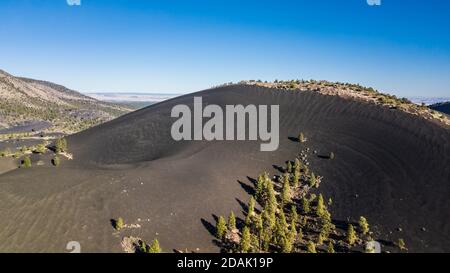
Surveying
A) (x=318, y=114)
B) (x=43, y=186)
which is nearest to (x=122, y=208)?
(x=43, y=186)

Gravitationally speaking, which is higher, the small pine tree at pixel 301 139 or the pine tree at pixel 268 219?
the small pine tree at pixel 301 139

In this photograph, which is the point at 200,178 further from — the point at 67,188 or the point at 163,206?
the point at 67,188

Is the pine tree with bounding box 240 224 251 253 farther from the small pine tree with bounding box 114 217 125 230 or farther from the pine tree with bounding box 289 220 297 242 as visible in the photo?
the small pine tree with bounding box 114 217 125 230

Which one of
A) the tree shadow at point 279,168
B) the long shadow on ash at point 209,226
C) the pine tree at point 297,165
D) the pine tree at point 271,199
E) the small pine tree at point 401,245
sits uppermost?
the pine tree at point 297,165

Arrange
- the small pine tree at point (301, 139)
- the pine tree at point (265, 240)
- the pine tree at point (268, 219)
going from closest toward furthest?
the pine tree at point (265, 240), the pine tree at point (268, 219), the small pine tree at point (301, 139)

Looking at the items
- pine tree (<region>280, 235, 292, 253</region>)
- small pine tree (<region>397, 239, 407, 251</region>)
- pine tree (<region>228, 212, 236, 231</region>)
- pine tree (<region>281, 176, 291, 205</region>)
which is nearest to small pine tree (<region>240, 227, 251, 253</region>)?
pine tree (<region>280, 235, 292, 253</region>)

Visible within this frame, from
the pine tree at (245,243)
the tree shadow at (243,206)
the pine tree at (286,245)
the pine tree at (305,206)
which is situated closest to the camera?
the pine tree at (245,243)

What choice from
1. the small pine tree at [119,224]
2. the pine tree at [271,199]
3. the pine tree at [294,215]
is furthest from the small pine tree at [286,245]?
the small pine tree at [119,224]

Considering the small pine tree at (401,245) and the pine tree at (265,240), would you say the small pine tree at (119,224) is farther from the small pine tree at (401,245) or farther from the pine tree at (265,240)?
the small pine tree at (401,245)

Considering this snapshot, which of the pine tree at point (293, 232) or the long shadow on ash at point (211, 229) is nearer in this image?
the long shadow on ash at point (211, 229)
